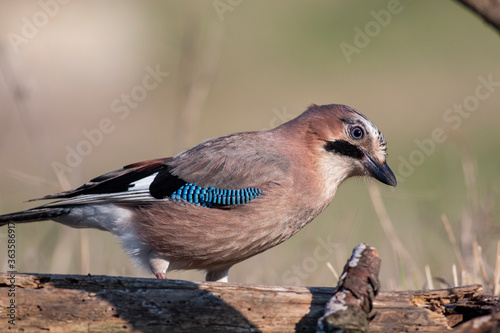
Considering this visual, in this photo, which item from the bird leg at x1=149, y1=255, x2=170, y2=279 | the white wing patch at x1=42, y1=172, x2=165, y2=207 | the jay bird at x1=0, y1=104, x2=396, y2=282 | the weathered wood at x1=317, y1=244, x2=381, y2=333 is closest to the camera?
the weathered wood at x1=317, y1=244, x2=381, y2=333

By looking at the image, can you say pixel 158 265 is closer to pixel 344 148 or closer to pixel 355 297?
pixel 344 148

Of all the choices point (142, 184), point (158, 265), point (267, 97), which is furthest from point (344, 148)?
point (267, 97)

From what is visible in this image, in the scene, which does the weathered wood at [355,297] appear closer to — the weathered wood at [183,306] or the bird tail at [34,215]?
the weathered wood at [183,306]

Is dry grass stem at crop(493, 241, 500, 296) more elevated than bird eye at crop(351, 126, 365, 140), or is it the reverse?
bird eye at crop(351, 126, 365, 140)

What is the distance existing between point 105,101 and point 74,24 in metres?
2.92

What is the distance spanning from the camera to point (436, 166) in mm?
15016

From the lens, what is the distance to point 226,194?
5.80 m

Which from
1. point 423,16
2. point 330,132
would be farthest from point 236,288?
point 423,16

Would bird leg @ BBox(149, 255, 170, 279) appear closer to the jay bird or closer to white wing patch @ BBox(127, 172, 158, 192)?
the jay bird

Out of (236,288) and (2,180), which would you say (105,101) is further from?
(236,288)

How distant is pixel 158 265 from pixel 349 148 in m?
2.00

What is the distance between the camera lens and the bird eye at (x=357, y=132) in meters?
6.09

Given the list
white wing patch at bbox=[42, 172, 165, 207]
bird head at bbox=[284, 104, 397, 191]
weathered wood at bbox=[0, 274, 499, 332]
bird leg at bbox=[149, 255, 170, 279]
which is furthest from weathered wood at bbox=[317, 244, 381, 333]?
white wing patch at bbox=[42, 172, 165, 207]

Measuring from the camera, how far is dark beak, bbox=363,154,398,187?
6.03 meters
